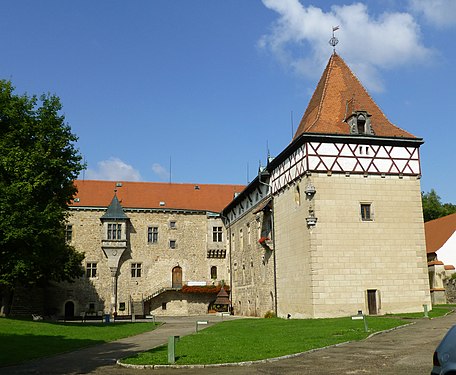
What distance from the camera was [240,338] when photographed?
19.7 meters

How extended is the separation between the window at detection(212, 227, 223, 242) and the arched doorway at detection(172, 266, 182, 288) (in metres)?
4.50

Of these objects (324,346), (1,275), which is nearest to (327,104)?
(324,346)

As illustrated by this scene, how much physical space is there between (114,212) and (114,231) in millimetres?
1811

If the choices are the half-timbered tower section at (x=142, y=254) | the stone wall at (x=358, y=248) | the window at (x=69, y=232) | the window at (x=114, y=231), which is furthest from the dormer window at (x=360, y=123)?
the window at (x=69, y=232)

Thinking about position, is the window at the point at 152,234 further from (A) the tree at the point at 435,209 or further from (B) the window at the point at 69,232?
(A) the tree at the point at 435,209

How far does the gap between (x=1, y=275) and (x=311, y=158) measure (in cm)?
1908

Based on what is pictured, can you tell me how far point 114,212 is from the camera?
50.2 m

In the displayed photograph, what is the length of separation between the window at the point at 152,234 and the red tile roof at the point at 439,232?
980 inches

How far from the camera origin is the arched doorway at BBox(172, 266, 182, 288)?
50688mm

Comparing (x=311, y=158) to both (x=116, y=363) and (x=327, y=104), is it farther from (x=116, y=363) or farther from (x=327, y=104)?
(x=116, y=363)

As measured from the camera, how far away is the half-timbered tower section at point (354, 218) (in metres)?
27.5

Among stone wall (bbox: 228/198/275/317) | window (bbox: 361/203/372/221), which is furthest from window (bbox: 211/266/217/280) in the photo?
window (bbox: 361/203/372/221)

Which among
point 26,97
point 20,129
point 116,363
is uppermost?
point 26,97

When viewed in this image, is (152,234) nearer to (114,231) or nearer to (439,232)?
(114,231)
